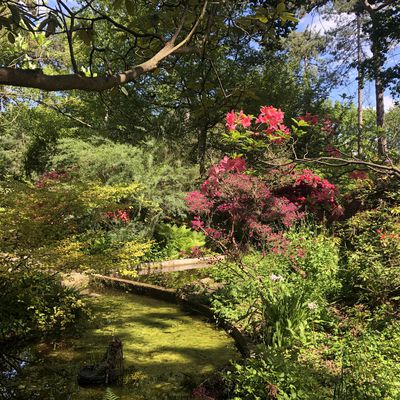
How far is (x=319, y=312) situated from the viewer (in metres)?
4.54

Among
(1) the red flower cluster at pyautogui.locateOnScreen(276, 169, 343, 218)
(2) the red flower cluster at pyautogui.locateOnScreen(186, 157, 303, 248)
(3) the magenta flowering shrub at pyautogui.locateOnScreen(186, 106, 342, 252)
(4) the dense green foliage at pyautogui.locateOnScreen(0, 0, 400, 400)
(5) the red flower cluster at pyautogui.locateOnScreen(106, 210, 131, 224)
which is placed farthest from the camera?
(5) the red flower cluster at pyautogui.locateOnScreen(106, 210, 131, 224)

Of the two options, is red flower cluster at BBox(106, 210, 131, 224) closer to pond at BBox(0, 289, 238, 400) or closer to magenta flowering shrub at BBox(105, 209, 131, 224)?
magenta flowering shrub at BBox(105, 209, 131, 224)

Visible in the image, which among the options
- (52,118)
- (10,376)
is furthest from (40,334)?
(52,118)

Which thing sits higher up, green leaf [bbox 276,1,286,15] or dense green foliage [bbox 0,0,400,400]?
green leaf [bbox 276,1,286,15]

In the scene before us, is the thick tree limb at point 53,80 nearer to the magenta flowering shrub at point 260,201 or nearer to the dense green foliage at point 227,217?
the dense green foliage at point 227,217

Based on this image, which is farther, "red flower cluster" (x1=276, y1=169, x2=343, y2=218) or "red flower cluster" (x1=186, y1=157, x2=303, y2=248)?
"red flower cluster" (x1=276, y1=169, x2=343, y2=218)

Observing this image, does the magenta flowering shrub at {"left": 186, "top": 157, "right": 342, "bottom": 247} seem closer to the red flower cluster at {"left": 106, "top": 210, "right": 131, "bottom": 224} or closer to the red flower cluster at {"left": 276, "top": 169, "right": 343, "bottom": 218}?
the red flower cluster at {"left": 276, "top": 169, "right": 343, "bottom": 218}

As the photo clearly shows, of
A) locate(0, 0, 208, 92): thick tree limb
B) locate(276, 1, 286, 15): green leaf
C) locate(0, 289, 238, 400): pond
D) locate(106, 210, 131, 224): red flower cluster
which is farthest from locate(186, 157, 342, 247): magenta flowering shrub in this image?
locate(0, 0, 208, 92): thick tree limb

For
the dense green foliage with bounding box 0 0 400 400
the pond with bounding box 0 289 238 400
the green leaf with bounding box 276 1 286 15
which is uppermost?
the green leaf with bounding box 276 1 286 15

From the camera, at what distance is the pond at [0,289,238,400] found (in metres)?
3.75

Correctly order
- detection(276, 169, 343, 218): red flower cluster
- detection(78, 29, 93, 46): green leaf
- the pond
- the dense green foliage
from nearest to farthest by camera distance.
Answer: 1. detection(78, 29, 93, 46): green leaf
2. the dense green foliage
3. the pond
4. detection(276, 169, 343, 218): red flower cluster

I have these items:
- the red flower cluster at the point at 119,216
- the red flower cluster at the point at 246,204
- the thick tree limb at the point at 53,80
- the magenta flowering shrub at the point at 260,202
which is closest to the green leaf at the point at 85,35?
the thick tree limb at the point at 53,80

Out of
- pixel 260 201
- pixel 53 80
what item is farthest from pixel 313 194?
pixel 53 80

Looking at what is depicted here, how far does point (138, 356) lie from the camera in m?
4.59
